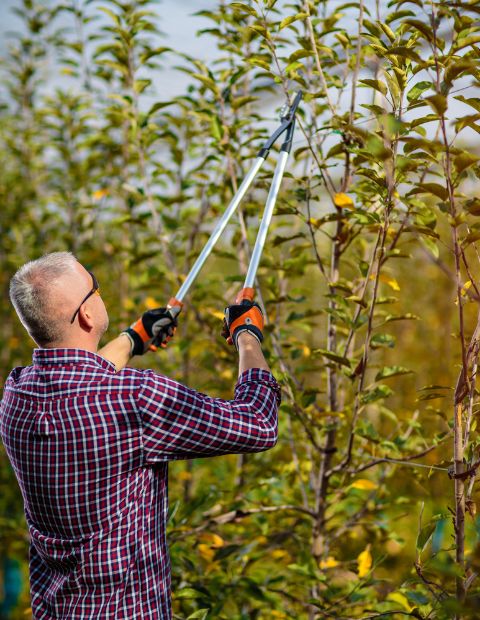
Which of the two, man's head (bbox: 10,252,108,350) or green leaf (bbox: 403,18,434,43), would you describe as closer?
green leaf (bbox: 403,18,434,43)

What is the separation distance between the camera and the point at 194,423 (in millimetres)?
1370

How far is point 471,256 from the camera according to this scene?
177 inches

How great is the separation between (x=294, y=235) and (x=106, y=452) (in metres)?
1.01

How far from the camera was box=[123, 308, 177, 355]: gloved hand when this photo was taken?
6.43 feet

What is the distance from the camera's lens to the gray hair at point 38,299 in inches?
58.0

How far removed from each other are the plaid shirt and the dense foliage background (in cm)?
32

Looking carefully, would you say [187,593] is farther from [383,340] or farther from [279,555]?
[383,340]

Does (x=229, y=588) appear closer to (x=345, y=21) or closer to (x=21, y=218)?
(x=345, y=21)

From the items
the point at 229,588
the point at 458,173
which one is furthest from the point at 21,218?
the point at 458,173

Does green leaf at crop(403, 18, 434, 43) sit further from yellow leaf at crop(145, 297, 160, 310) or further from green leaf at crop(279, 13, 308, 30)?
yellow leaf at crop(145, 297, 160, 310)

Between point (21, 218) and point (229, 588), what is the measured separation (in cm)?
270

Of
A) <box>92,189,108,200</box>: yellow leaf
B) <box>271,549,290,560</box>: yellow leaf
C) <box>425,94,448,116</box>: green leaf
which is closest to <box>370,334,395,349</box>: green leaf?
<box>425,94,448,116</box>: green leaf

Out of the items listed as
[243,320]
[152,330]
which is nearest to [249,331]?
[243,320]

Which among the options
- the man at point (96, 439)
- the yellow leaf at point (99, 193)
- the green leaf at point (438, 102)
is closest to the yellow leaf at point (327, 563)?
the man at point (96, 439)
